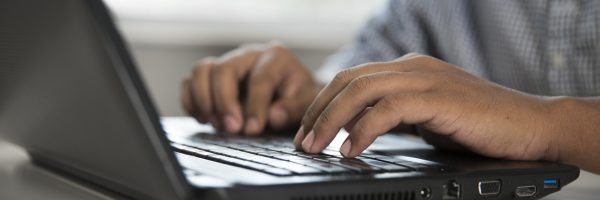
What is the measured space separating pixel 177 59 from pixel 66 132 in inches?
90.4

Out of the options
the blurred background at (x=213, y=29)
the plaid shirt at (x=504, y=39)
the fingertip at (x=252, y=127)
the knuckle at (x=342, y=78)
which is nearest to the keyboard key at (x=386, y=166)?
the knuckle at (x=342, y=78)

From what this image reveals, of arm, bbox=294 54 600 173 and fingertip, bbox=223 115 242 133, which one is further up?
fingertip, bbox=223 115 242 133

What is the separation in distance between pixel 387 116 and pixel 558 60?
52cm

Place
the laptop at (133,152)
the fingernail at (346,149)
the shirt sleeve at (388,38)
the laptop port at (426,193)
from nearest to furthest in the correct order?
the laptop at (133,152) < the laptop port at (426,193) < the fingernail at (346,149) < the shirt sleeve at (388,38)

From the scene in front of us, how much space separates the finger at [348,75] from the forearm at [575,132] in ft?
0.37

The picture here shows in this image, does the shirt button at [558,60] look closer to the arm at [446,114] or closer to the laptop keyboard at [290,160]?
the arm at [446,114]

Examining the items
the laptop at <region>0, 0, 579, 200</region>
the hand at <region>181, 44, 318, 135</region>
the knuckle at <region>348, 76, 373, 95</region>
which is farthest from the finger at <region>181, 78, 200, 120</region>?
the knuckle at <region>348, 76, 373, 95</region>

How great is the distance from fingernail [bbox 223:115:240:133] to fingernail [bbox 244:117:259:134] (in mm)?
12

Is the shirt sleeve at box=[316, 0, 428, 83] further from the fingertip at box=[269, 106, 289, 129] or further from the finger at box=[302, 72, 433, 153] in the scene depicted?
the finger at box=[302, 72, 433, 153]

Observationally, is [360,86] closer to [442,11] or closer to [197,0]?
[442,11]

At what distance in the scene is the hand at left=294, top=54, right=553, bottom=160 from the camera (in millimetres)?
646

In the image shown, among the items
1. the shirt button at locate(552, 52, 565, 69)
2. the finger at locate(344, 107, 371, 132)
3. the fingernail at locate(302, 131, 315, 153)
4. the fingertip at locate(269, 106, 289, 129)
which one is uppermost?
the shirt button at locate(552, 52, 565, 69)

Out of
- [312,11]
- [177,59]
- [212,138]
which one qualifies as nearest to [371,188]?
[212,138]

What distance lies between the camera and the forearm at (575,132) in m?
0.72
